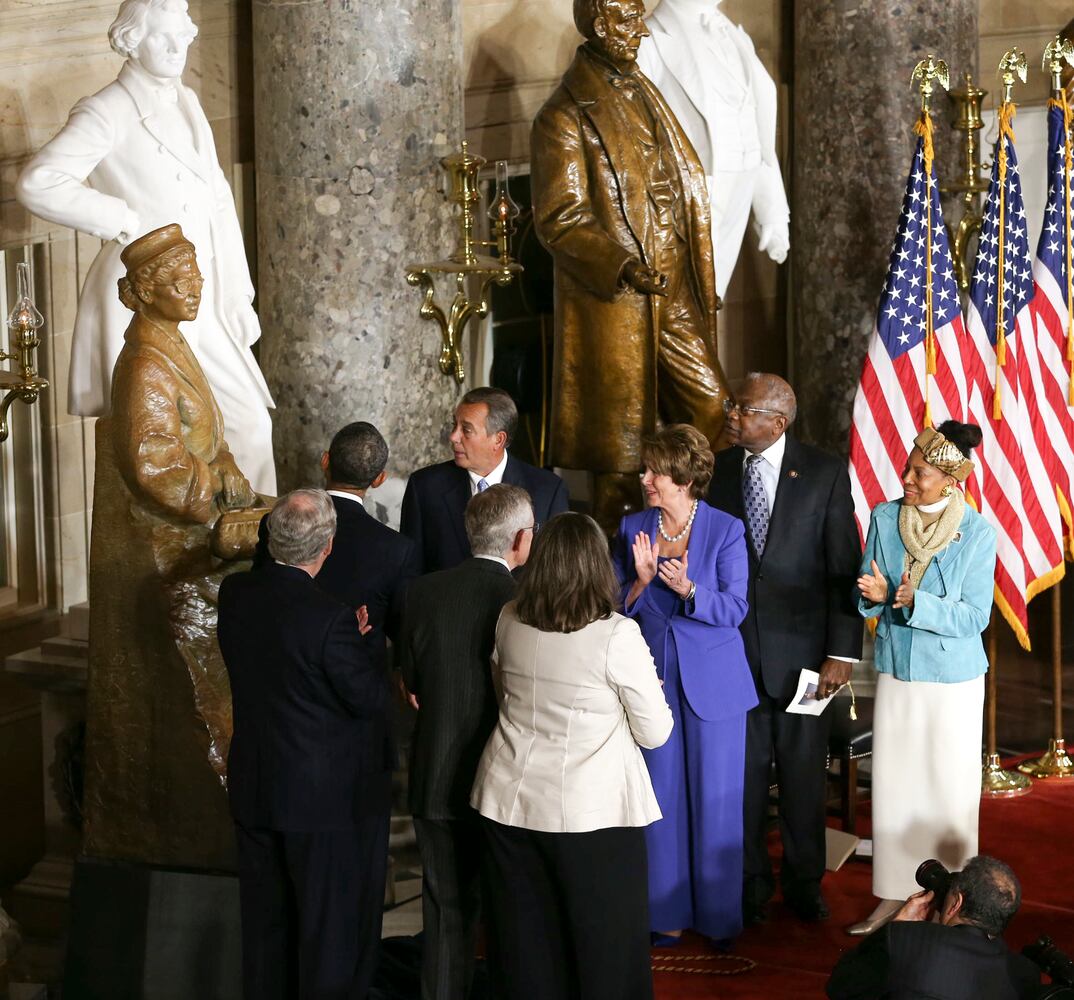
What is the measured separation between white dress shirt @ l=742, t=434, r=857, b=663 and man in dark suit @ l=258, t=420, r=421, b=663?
4.17ft

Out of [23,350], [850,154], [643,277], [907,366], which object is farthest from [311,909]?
[850,154]

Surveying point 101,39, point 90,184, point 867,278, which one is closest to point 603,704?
→ point 90,184

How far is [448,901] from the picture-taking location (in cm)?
497

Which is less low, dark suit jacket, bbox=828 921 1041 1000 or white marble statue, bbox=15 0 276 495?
white marble statue, bbox=15 0 276 495

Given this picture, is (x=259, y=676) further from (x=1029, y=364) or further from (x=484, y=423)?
(x=1029, y=364)

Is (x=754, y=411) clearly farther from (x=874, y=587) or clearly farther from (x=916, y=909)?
(x=916, y=909)

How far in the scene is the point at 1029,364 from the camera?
760 cm

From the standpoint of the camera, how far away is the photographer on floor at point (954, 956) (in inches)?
165

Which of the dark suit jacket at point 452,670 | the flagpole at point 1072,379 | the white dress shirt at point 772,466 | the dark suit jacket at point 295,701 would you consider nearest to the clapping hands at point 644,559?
the dark suit jacket at point 452,670

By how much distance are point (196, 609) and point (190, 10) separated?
3.34 metres

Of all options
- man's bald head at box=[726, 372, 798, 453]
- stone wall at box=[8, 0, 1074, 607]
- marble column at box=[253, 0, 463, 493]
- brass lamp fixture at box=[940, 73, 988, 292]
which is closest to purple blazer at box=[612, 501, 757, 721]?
man's bald head at box=[726, 372, 798, 453]

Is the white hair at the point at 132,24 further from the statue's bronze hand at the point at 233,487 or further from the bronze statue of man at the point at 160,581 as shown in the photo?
the statue's bronze hand at the point at 233,487

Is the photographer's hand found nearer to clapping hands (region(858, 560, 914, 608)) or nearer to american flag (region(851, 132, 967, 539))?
clapping hands (region(858, 560, 914, 608))

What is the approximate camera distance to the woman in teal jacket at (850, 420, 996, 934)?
5.59 metres
